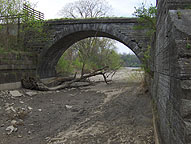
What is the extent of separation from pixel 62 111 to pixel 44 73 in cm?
761

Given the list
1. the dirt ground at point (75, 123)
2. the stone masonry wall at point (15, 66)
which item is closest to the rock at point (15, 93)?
the dirt ground at point (75, 123)

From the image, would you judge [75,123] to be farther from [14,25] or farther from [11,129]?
[14,25]

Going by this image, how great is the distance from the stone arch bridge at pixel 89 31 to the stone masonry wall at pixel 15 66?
145cm

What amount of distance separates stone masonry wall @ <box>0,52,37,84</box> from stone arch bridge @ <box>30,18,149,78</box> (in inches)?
57.0

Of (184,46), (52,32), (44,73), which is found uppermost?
(52,32)

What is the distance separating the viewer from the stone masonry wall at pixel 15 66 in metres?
8.23

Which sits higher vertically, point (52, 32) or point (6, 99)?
point (52, 32)

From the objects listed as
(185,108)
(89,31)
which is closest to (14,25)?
(89,31)

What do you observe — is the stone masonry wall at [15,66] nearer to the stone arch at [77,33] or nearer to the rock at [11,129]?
the stone arch at [77,33]

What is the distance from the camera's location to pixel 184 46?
1.44 metres

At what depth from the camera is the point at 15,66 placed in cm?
895

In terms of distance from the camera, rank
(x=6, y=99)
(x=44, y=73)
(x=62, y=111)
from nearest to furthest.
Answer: (x=62, y=111), (x=6, y=99), (x=44, y=73)

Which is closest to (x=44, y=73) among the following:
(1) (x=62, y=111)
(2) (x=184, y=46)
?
(1) (x=62, y=111)

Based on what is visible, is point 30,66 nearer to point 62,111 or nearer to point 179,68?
point 62,111
